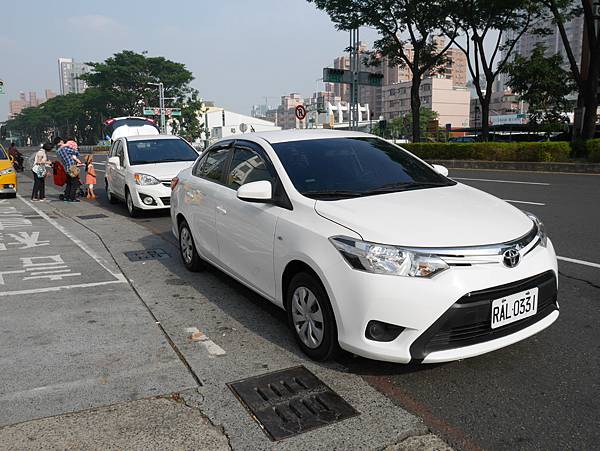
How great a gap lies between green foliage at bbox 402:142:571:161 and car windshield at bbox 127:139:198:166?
13447 millimetres

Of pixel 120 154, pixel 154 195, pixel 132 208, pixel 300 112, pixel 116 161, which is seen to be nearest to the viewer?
pixel 154 195

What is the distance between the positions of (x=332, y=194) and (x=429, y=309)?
1185 mm

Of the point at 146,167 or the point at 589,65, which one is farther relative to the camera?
the point at 589,65

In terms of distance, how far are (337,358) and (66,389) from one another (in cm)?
170

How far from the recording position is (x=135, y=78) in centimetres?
7006

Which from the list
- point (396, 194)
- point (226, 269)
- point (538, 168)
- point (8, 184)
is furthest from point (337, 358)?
point (538, 168)

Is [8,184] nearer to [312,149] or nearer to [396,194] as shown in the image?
[312,149]

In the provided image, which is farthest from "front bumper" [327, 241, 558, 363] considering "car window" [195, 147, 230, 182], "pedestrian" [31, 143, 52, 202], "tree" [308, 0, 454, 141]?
"tree" [308, 0, 454, 141]

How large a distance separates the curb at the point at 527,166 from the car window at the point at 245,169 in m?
14.9

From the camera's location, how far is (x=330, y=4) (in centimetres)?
2517

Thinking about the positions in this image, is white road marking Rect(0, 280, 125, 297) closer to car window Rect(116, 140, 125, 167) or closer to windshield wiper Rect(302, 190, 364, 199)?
windshield wiper Rect(302, 190, 364, 199)

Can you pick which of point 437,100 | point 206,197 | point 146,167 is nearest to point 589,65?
point 146,167

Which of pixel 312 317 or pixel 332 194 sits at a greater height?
pixel 332 194

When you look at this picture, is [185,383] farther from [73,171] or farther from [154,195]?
[73,171]
